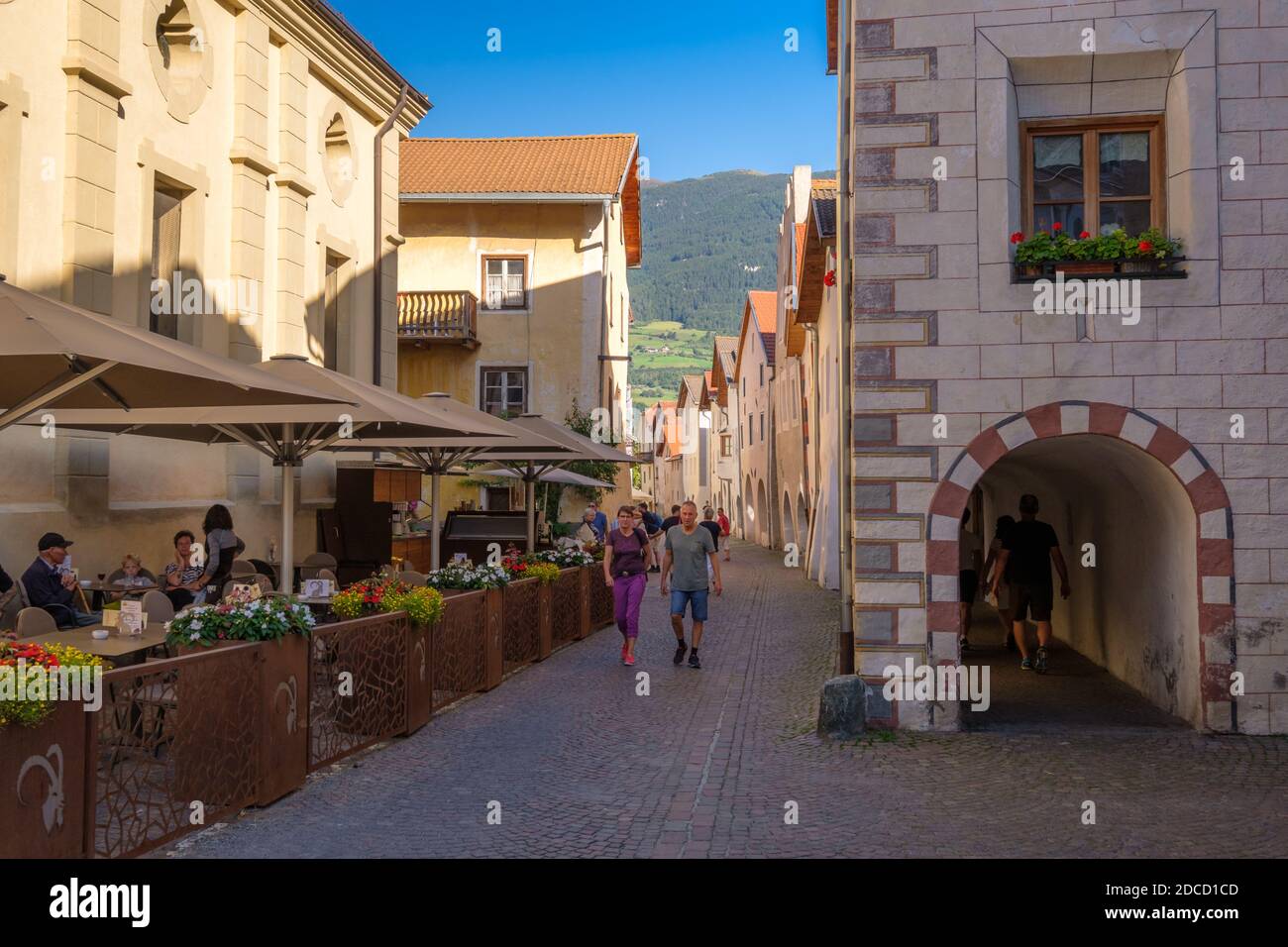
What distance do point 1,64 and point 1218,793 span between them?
Result: 13.0 metres

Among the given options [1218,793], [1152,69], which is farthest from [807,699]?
[1152,69]

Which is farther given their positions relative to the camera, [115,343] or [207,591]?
[207,591]

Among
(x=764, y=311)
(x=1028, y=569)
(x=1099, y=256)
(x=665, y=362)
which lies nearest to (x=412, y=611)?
(x=1099, y=256)

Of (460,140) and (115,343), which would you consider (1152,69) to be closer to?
(115,343)

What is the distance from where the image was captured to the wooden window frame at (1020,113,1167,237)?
32.7ft

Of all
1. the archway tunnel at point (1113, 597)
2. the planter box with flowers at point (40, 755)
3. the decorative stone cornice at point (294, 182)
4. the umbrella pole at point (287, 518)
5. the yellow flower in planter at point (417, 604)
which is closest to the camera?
the planter box with flowers at point (40, 755)

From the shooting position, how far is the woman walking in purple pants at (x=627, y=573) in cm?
1315

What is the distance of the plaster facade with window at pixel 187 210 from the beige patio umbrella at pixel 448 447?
293 centimetres

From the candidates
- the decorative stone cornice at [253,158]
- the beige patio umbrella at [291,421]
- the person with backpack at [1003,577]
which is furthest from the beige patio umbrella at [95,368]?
the decorative stone cornice at [253,158]

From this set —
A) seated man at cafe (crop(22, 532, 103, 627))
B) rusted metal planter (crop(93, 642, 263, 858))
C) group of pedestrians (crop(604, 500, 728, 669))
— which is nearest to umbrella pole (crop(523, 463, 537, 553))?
group of pedestrians (crop(604, 500, 728, 669))

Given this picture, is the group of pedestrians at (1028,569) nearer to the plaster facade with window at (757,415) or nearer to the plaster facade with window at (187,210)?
the plaster facade with window at (187,210)

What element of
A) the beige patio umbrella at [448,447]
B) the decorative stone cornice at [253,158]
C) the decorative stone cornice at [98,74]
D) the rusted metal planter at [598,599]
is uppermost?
the decorative stone cornice at [253,158]

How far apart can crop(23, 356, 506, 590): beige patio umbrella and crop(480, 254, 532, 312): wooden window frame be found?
63.9 feet

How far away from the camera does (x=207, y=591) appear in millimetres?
11188
